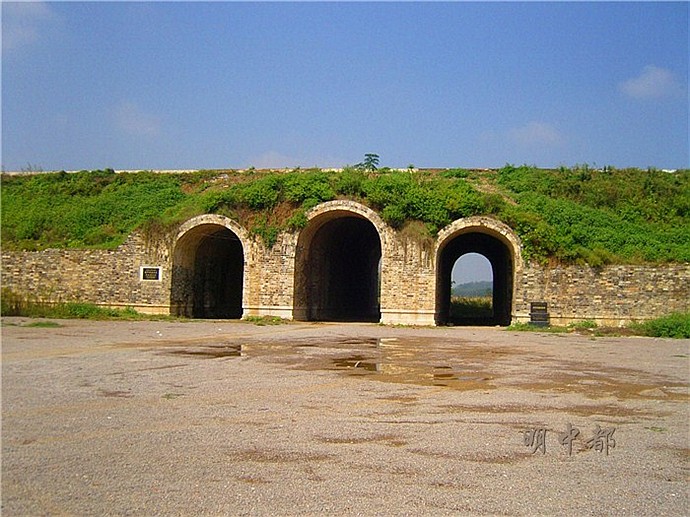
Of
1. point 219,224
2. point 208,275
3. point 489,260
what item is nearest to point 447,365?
point 219,224

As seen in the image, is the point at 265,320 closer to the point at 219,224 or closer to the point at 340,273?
the point at 219,224

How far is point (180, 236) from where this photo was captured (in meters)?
24.5

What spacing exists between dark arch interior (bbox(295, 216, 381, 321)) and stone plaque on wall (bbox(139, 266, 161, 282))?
17.3 ft

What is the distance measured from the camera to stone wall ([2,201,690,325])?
2133 centimetres

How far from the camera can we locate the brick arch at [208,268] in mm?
24531

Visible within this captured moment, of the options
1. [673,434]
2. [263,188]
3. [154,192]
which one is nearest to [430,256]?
[263,188]

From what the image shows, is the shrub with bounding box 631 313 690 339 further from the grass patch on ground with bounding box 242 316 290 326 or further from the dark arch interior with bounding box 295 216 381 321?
the dark arch interior with bounding box 295 216 381 321

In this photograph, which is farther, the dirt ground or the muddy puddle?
the muddy puddle

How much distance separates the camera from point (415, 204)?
23.4 meters

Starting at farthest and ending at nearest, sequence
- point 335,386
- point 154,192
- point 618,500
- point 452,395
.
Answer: point 154,192 < point 335,386 < point 452,395 < point 618,500

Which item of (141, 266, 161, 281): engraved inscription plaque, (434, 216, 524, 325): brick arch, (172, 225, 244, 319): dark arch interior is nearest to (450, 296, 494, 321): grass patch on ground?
(434, 216, 524, 325): brick arch

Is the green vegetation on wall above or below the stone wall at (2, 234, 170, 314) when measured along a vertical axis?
above

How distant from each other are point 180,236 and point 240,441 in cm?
1982

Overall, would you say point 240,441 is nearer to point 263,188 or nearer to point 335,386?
point 335,386
